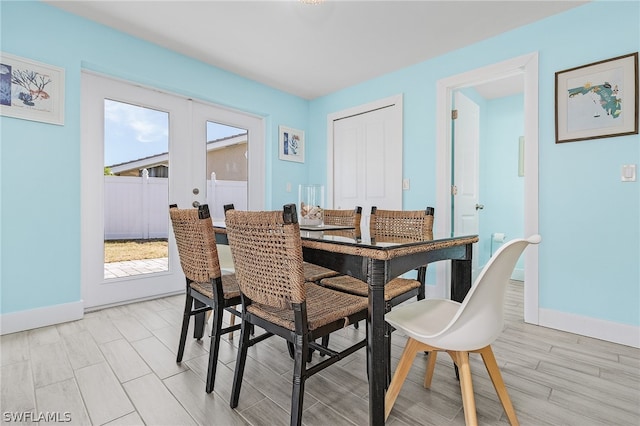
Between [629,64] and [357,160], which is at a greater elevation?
[629,64]

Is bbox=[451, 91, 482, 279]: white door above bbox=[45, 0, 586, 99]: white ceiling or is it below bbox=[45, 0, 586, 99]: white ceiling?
below

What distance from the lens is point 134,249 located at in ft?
9.39

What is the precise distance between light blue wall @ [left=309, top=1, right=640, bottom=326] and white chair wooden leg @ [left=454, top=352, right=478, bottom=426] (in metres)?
1.75

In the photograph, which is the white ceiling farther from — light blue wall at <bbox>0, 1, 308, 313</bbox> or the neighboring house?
the neighboring house

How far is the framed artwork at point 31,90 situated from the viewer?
6.90ft

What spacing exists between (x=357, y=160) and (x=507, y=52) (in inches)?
68.9

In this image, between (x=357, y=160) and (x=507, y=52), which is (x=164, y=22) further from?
(x=507, y=52)

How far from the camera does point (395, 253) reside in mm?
1100

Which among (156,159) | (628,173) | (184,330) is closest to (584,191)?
(628,173)

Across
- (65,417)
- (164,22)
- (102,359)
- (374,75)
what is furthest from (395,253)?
(374,75)

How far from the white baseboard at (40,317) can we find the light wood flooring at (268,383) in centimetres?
8

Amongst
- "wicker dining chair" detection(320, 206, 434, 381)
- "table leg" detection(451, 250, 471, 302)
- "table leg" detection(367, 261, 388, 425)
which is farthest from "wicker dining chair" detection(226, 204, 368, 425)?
"table leg" detection(451, 250, 471, 302)

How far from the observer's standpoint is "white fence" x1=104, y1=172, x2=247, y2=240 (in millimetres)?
2723

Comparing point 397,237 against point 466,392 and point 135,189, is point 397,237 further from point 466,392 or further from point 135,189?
point 135,189
